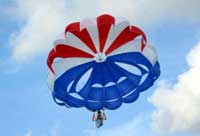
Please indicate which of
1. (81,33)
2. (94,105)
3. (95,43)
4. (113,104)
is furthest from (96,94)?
(81,33)

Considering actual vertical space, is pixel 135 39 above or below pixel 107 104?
above

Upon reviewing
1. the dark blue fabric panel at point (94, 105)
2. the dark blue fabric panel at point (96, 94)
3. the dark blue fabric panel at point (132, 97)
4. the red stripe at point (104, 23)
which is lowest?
the dark blue fabric panel at point (94, 105)

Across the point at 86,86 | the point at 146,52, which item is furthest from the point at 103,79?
the point at 146,52

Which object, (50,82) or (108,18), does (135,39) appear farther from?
(50,82)

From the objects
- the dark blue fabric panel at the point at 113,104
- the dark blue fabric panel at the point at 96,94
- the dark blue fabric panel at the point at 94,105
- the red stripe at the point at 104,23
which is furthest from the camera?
the dark blue fabric panel at the point at 96,94

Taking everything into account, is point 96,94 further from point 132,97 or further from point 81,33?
point 81,33

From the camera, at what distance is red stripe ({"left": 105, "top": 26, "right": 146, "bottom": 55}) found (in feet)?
86.5

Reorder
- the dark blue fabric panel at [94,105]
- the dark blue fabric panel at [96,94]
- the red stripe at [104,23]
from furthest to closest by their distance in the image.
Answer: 1. the dark blue fabric panel at [96,94]
2. the dark blue fabric panel at [94,105]
3. the red stripe at [104,23]

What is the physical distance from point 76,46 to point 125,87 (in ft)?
10.5

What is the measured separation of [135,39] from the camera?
87.2 feet

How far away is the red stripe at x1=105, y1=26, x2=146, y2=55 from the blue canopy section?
49 centimetres

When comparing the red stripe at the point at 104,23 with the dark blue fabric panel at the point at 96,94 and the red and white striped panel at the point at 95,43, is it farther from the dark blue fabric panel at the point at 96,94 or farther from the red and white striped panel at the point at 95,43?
the dark blue fabric panel at the point at 96,94

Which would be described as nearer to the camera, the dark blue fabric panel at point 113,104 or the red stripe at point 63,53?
the red stripe at point 63,53

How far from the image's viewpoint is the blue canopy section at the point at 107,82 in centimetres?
2661
